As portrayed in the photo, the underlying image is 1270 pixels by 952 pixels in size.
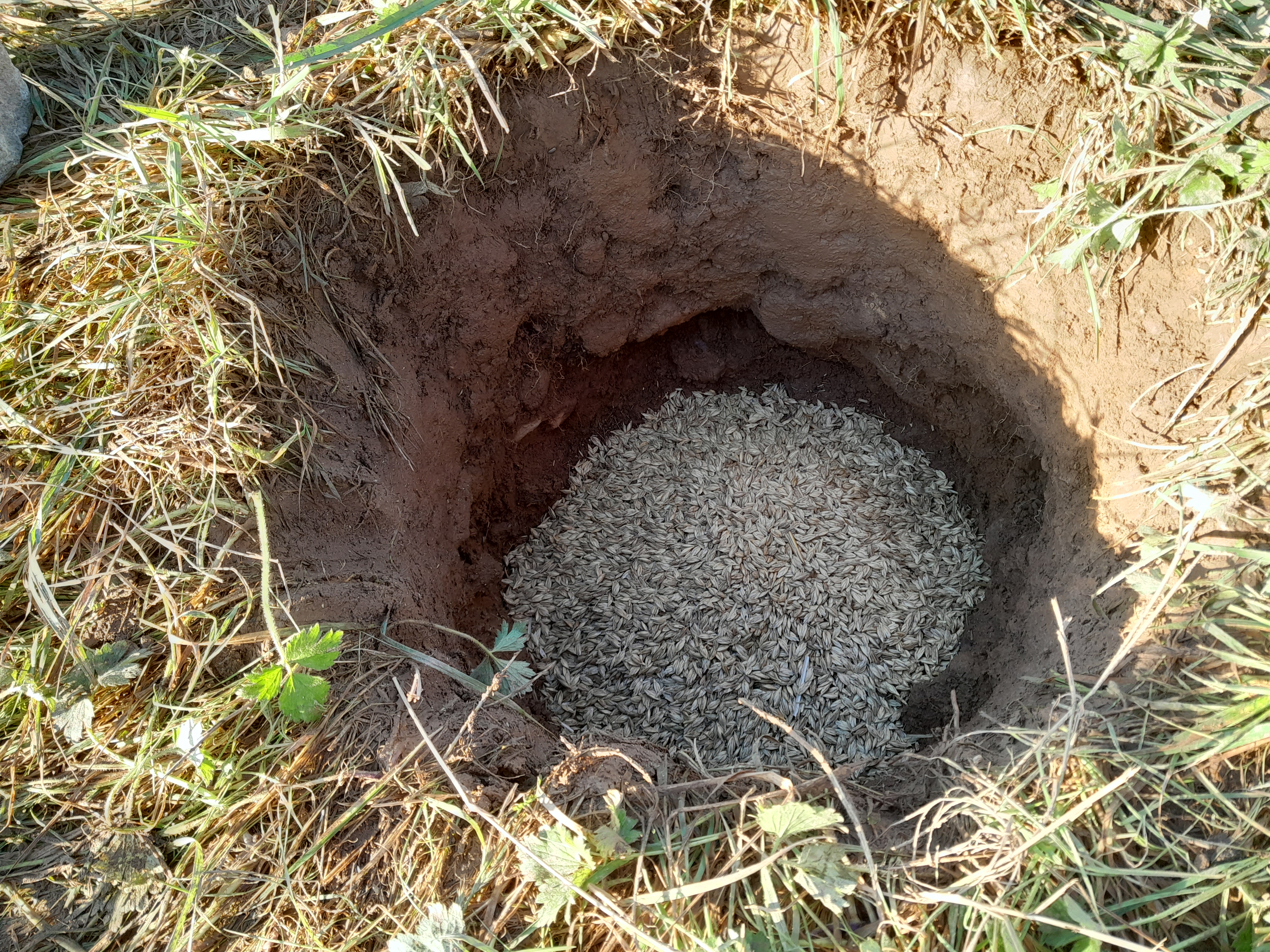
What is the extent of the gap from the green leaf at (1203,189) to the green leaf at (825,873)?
2109mm

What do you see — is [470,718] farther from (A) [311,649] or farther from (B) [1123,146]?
(B) [1123,146]

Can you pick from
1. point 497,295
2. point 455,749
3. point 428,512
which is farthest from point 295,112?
point 455,749

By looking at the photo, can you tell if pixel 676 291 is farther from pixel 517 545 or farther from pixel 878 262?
pixel 517 545

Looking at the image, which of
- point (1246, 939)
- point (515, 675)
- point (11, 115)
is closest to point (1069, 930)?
point (1246, 939)

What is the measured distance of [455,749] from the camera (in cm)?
206

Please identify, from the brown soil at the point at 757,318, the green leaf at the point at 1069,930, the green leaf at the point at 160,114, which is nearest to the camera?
the green leaf at the point at 1069,930

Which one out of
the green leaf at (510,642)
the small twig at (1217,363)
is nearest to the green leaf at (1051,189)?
the small twig at (1217,363)

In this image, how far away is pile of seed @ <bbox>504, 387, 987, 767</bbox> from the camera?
125 inches

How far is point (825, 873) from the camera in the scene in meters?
1.74

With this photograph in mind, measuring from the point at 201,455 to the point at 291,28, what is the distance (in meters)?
1.75

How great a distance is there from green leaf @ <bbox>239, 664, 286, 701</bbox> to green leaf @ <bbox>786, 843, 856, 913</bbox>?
1.31 m

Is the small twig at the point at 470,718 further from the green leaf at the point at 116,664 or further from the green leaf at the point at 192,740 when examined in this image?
the green leaf at the point at 116,664

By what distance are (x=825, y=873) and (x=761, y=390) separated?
8.53ft

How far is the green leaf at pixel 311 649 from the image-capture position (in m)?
1.94
